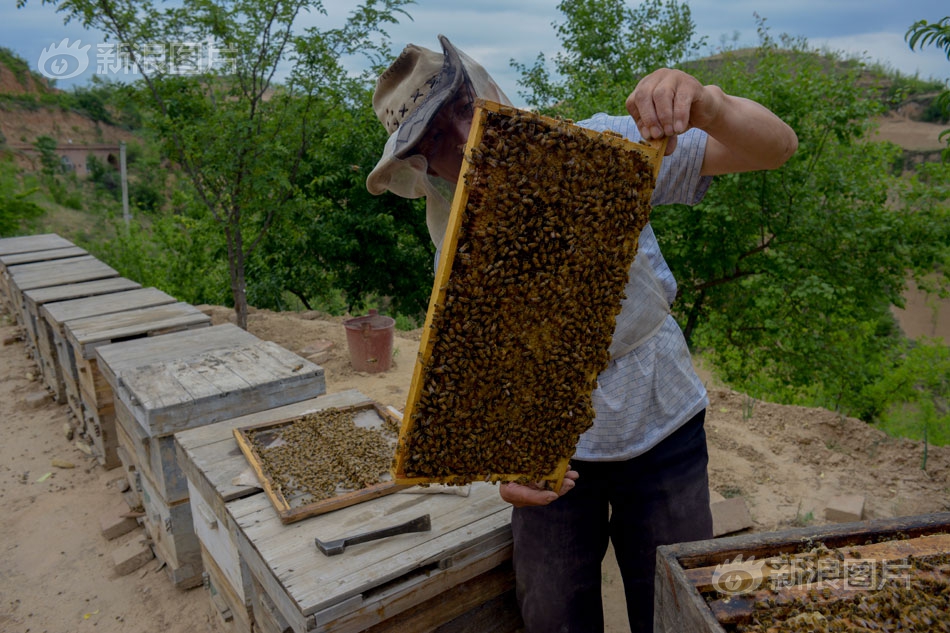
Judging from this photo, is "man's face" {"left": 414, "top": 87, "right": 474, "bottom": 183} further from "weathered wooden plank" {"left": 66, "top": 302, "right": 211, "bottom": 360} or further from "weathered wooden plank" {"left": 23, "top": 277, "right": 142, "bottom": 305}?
"weathered wooden plank" {"left": 23, "top": 277, "right": 142, "bottom": 305}

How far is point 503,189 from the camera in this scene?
1.55m

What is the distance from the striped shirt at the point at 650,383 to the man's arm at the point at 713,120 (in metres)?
0.08

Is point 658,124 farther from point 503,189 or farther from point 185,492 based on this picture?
point 185,492

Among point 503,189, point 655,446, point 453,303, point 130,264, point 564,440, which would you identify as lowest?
point 130,264

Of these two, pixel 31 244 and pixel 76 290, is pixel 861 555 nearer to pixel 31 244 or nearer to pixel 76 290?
pixel 76 290

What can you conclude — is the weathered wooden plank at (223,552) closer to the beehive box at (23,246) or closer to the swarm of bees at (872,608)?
the swarm of bees at (872,608)

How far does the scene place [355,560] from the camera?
6.86ft

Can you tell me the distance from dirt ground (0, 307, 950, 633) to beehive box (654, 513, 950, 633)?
8.02 ft

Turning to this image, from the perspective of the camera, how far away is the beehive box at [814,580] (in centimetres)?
119

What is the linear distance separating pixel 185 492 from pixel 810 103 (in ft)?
32.6

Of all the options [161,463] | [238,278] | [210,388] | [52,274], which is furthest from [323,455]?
[52,274]

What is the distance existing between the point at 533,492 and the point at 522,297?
678mm

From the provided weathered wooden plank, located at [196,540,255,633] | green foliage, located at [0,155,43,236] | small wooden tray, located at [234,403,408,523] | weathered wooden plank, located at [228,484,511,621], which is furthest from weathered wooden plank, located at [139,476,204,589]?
green foliage, located at [0,155,43,236]

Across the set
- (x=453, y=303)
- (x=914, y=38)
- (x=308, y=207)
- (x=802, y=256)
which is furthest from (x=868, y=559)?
(x=802, y=256)
